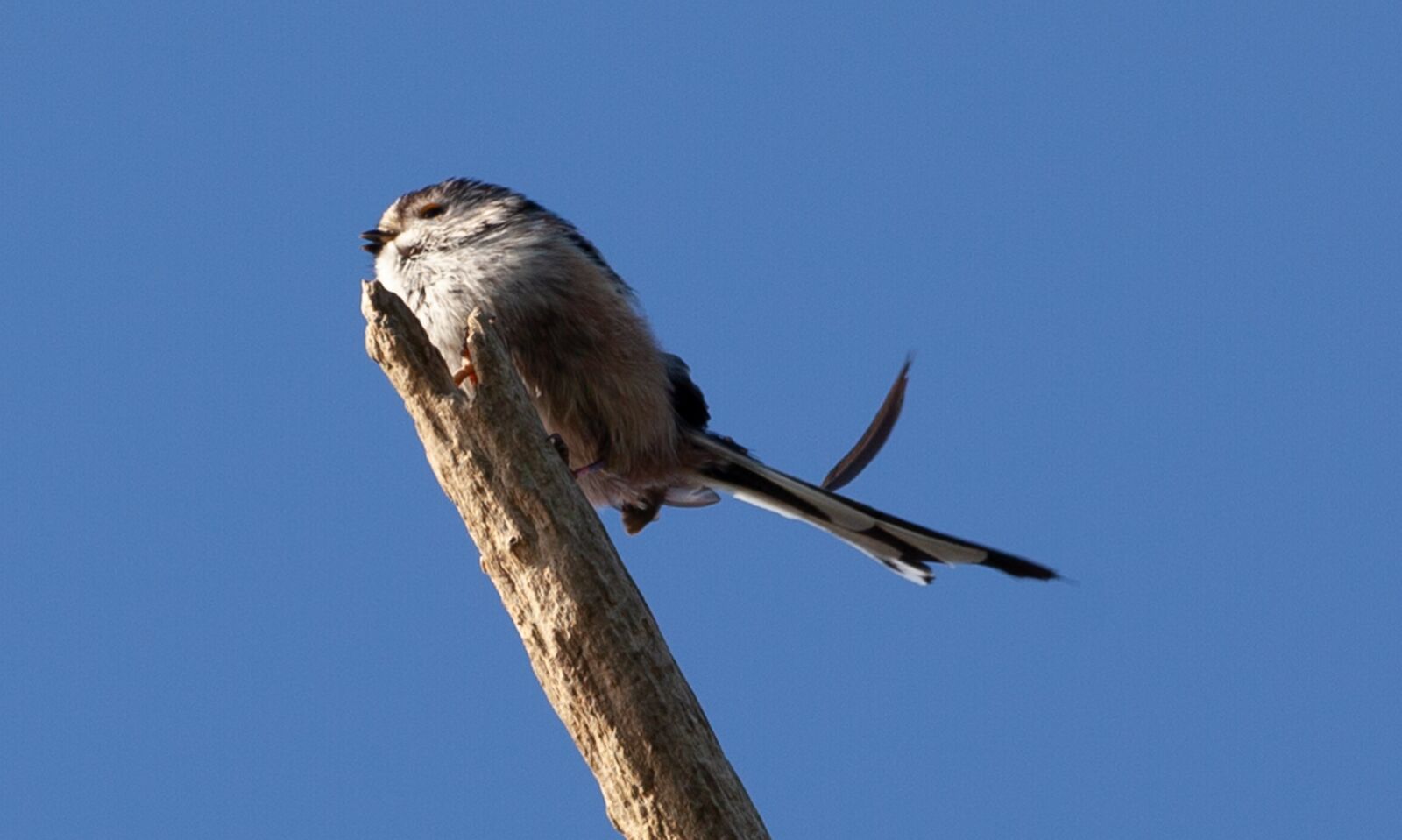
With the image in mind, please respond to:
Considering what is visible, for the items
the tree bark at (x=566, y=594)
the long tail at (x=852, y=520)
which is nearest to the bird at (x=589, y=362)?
the long tail at (x=852, y=520)

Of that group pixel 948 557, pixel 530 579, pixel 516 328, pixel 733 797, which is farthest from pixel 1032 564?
pixel 516 328

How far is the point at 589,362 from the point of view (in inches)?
186

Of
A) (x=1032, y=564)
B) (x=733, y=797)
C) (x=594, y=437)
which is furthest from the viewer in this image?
(x=594, y=437)

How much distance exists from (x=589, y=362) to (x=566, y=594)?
4.11 ft

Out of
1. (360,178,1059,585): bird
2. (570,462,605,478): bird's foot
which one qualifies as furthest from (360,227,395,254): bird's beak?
(570,462,605,478): bird's foot

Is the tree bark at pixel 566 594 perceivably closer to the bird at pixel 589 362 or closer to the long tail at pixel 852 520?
the bird at pixel 589 362

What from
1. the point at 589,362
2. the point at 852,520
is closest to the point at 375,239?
the point at 589,362

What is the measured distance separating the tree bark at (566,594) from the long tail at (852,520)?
3.58 ft

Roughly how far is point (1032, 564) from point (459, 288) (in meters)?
1.98

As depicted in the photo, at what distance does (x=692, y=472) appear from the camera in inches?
198

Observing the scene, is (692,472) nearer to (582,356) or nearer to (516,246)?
(582,356)

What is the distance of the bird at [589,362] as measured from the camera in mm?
4621

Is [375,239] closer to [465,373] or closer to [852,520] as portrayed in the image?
[465,373]

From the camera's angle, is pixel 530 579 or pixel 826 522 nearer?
pixel 530 579
